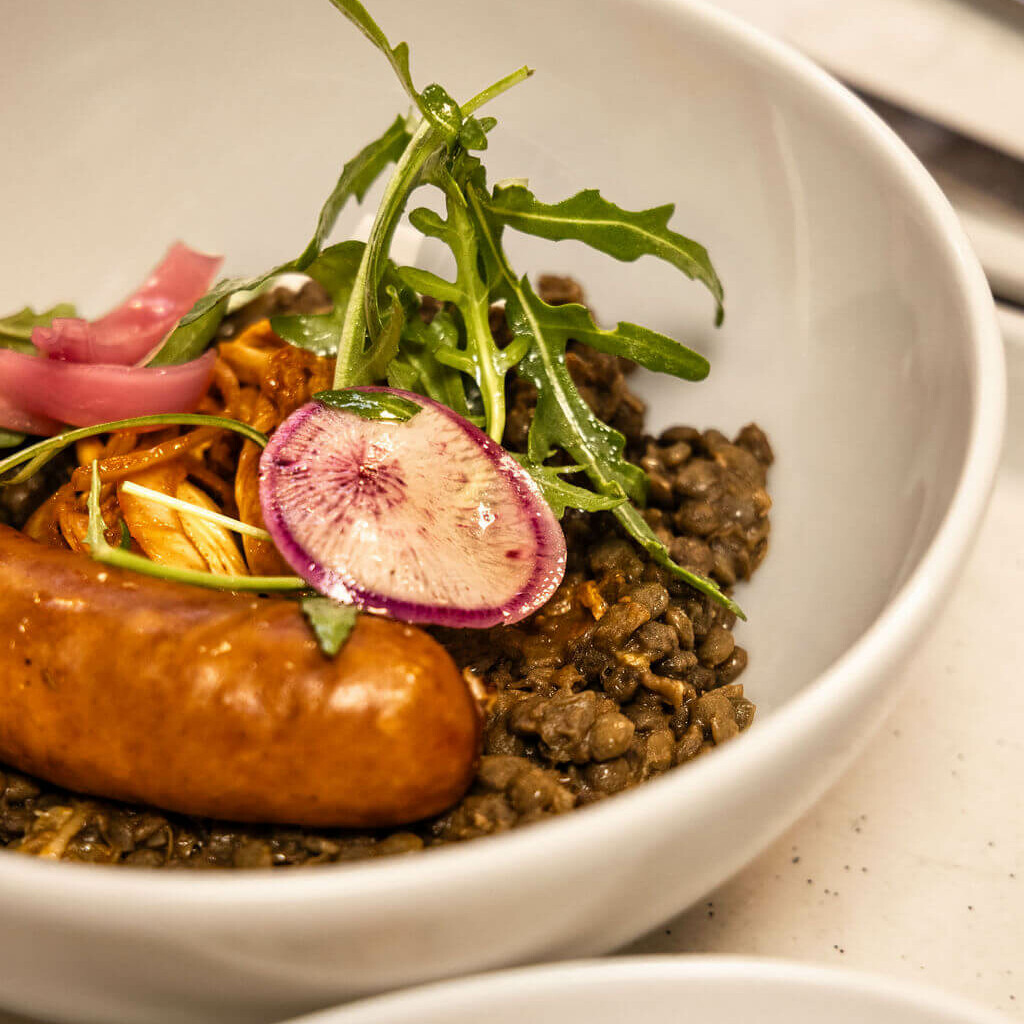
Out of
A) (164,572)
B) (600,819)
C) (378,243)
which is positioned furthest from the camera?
(378,243)

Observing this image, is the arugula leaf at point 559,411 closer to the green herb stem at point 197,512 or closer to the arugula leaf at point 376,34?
the arugula leaf at point 376,34

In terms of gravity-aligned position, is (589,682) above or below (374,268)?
below

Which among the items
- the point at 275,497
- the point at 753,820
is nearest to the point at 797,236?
the point at 275,497

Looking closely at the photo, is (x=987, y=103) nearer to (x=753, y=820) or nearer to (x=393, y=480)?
(x=393, y=480)

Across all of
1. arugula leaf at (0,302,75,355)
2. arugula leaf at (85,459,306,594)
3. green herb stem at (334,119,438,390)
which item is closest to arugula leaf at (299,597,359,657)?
arugula leaf at (85,459,306,594)

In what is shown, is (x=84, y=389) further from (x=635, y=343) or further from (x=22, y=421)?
(x=635, y=343)

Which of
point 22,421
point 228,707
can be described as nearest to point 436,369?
point 22,421

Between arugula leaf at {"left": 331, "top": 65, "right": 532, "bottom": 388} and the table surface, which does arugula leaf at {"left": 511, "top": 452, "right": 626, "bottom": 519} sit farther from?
the table surface
